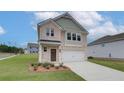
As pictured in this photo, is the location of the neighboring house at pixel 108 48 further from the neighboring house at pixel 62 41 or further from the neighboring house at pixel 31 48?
the neighboring house at pixel 31 48

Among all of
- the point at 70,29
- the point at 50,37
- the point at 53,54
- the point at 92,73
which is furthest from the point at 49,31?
the point at 92,73

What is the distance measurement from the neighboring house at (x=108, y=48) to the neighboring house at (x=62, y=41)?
2.82m

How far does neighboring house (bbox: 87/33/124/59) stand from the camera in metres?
16.1

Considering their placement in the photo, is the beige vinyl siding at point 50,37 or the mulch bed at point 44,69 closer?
the mulch bed at point 44,69

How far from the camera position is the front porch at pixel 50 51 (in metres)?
12.5

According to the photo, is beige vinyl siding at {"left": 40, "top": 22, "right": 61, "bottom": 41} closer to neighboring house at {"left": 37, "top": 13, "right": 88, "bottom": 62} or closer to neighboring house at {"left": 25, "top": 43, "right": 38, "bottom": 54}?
neighboring house at {"left": 37, "top": 13, "right": 88, "bottom": 62}

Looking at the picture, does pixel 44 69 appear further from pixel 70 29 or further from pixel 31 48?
pixel 70 29

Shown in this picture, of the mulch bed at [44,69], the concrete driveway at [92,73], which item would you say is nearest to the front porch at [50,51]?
the concrete driveway at [92,73]

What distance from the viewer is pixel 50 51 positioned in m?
13.3

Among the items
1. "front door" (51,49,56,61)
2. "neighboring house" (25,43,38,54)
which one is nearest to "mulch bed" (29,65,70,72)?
"neighboring house" (25,43,38,54)
